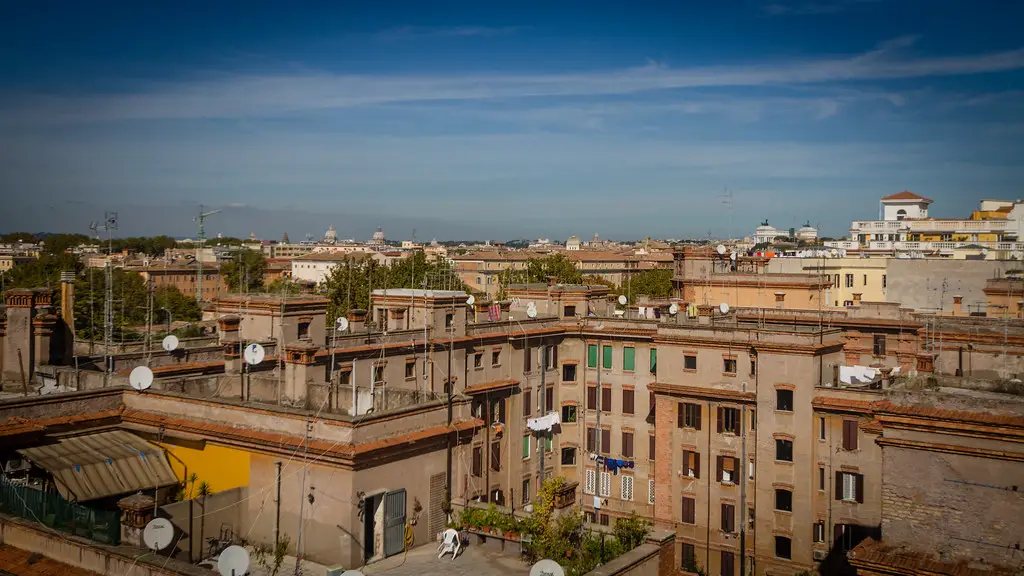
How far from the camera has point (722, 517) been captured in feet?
Answer: 118

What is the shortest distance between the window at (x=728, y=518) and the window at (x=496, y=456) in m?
9.20

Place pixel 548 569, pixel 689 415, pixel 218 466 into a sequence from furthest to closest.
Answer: pixel 689 415 → pixel 218 466 → pixel 548 569

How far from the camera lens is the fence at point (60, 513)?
574 inches

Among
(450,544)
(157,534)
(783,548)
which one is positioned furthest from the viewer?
(783,548)

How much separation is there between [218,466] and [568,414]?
25.0 meters

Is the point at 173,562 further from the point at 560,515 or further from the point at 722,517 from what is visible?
the point at 722,517

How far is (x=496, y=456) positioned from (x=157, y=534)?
79.8ft

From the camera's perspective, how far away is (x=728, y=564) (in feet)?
116

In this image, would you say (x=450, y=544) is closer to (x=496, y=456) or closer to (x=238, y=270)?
(x=496, y=456)

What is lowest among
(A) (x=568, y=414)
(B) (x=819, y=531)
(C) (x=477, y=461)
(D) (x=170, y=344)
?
(B) (x=819, y=531)

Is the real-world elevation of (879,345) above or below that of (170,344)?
below

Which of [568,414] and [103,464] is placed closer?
[103,464]

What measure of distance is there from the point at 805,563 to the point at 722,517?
3668mm

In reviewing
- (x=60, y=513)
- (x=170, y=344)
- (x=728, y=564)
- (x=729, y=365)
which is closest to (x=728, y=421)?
(x=729, y=365)
